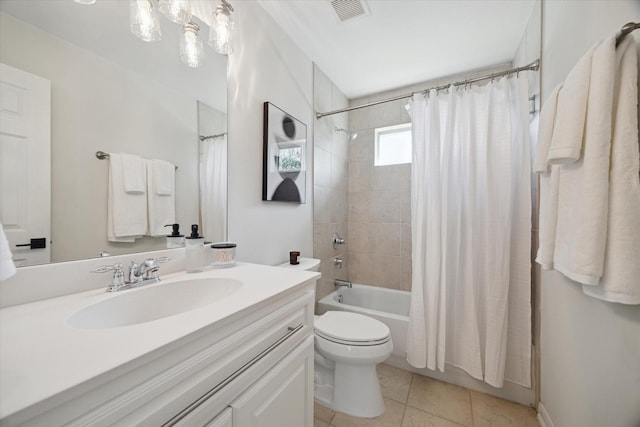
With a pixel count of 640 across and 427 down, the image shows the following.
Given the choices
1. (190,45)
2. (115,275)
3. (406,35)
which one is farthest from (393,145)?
(115,275)

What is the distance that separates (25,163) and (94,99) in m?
0.28

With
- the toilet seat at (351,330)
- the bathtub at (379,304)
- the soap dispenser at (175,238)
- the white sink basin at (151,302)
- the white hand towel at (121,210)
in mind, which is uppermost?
the white hand towel at (121,210)

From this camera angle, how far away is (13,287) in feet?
2.10

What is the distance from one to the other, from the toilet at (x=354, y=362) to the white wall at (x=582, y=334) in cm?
77

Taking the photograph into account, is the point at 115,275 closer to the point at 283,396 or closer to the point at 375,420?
the point at 283,396

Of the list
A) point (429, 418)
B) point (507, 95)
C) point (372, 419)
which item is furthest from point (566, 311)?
point (507, 95)

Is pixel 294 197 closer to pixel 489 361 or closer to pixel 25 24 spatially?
pixel 25 24

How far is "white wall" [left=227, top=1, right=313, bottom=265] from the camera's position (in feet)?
4.24

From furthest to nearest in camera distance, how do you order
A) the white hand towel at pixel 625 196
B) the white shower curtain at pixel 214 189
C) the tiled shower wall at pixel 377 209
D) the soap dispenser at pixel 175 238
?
the tiled shower wall at pixel 377 209 < the white shower curtain at pixel 214 189 < the soap dispenser at pixel 175 238 < the white hand towel at pixel 625 196

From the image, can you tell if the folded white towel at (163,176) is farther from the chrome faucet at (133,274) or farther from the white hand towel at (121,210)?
the chrome faucet at (133,274)

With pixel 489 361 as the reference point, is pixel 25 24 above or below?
above

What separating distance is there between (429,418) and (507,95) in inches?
78.4

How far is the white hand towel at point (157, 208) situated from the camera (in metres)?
0.94

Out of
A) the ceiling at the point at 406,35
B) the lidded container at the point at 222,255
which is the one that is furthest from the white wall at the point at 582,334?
the lidded container at the point at 222,255
